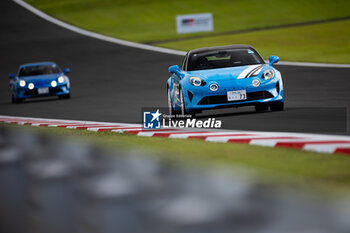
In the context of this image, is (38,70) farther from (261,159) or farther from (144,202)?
(144,202)

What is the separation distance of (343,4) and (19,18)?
22772 mm

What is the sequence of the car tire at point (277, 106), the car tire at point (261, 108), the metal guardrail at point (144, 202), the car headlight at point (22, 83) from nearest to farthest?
1. the metal guardrail at point (144, 202)
2. the car tire at point (277, 106)
3. the car tire at point (261, 108)
4. the car headlight at point (22, 83)

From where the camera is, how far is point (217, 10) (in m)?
52.1

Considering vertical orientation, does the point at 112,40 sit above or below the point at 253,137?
below

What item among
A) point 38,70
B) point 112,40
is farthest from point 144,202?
point 112,40

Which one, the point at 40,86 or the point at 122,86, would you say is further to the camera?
the point at 122,86

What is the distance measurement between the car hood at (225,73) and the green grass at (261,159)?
2360mm

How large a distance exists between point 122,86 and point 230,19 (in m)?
25.1

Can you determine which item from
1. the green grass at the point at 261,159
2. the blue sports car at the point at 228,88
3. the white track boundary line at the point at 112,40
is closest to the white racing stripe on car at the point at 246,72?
the blue sports car at the point at 228,88

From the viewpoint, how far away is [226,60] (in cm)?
1355

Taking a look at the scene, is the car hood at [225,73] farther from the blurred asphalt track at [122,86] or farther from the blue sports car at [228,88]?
the blurred asphalt track at [122,86]

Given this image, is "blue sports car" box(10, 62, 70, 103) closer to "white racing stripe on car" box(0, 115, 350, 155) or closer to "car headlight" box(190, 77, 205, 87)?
"white racing stripe on car" box(0, 115, 350, 155)

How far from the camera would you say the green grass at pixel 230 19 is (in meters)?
33.8

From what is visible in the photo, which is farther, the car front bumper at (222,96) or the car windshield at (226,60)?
the car windshield at (226,60)
